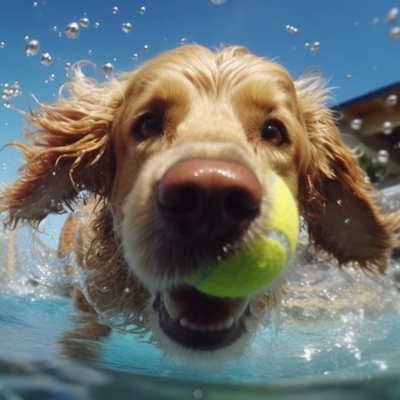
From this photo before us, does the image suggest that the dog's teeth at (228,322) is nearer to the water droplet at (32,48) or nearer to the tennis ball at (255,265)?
the tennis ball at (255,265)

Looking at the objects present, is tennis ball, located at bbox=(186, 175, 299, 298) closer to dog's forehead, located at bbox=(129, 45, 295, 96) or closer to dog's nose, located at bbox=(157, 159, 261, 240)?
dog's nose, located at bbox=(157, 159, 261, 240)

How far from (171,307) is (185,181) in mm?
783

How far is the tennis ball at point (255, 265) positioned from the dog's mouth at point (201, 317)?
0.75 feet

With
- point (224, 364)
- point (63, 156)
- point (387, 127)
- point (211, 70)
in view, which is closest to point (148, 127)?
point (211, 70)

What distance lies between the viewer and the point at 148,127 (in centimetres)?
278

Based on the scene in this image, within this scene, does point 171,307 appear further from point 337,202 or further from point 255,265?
point 337,202

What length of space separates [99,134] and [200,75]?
86 cm

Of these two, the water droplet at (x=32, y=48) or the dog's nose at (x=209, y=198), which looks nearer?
the dog's nose at (x=209, y=198)

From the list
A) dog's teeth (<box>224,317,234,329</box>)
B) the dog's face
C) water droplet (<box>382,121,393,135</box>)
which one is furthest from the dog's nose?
water droplet (<box>382,121,393,135</box>)

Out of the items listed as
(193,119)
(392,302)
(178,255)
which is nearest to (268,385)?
(178,255)

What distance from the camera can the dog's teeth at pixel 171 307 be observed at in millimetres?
2178

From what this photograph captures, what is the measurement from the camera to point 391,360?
1.98 m

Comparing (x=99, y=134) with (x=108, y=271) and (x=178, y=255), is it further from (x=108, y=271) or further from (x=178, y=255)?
(x=178, y=255)

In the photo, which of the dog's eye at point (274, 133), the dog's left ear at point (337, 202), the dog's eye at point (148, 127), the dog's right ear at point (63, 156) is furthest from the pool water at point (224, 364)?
the dog's eye at point (148, 127)
